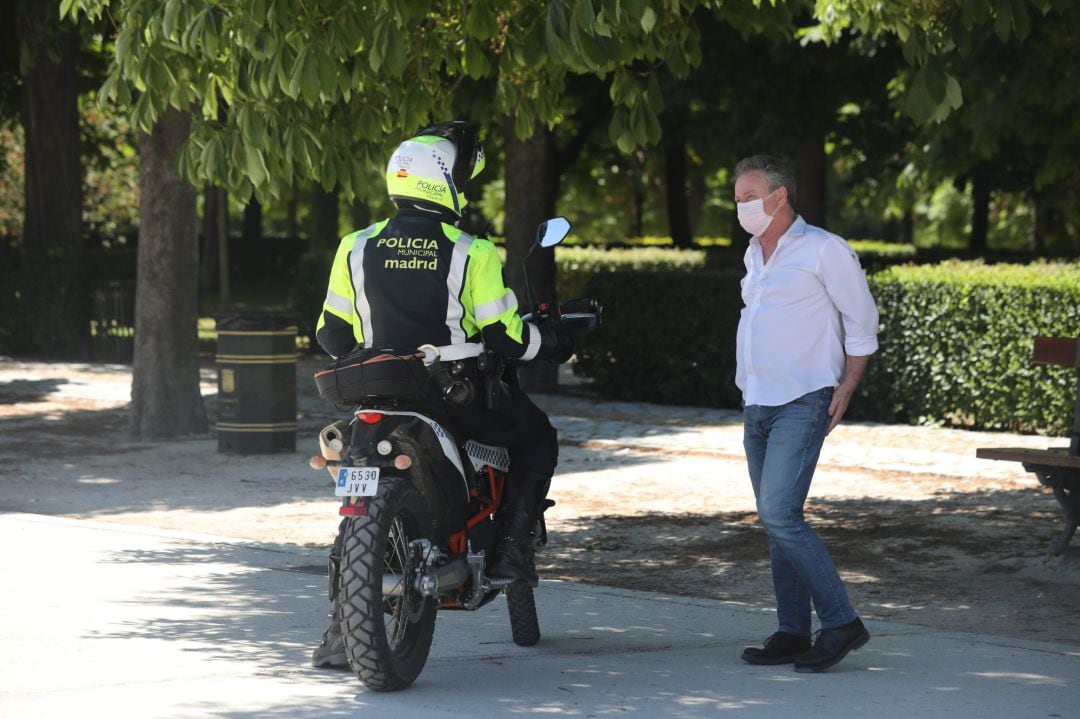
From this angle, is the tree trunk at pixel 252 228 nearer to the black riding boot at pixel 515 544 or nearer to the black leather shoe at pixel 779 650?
the black riding boot at pixel 515 544

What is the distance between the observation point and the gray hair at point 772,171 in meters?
6.37

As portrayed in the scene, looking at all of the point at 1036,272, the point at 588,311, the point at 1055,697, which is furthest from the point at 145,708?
the point at 1036,272

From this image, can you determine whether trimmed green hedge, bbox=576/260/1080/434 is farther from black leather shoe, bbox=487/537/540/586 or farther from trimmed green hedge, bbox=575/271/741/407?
black leather shoe, bbox=487/537/540/586

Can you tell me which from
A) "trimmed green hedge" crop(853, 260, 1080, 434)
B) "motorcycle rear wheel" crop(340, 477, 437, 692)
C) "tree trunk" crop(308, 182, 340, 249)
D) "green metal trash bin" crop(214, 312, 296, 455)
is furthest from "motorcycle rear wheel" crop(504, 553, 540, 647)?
"tree trunk" crop(308, 182, 340, 249)

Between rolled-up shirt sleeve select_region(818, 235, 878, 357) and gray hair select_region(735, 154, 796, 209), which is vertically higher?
gray hair select_region(735, 154, 796, 209)

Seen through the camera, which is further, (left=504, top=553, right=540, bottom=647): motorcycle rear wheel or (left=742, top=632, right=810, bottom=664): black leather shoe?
(left=504, top=553, right=540, bottom=647): motorcycle rear wheel

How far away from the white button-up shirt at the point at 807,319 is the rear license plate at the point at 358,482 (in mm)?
1431

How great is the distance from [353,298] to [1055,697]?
9.10 feet

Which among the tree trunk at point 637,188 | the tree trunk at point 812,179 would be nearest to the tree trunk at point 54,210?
the tree trunk at point 812,179

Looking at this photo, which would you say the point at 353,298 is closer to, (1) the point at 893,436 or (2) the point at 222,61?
(2) the point at 222,61

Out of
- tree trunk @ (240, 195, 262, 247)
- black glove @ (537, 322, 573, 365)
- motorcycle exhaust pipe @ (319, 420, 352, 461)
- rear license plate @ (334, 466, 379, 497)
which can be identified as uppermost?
tree trunk @ (240, 195, 262, 247)

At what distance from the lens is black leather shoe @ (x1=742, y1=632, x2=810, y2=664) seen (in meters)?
6.34

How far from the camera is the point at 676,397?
1698 cm

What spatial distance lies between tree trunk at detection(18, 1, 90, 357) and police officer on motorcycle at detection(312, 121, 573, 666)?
16.8 meters
